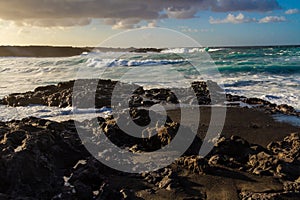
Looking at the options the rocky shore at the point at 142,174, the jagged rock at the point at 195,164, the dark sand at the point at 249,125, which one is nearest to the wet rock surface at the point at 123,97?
the dark sand at the point at 249,125

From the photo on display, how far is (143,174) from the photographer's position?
5242 millimetres

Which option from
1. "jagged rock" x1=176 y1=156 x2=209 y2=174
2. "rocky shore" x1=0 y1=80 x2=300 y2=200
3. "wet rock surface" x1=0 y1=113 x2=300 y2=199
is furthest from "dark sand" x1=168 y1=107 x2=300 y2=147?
"jagged rock" x1=176 y1=156 x2=209 y2=174

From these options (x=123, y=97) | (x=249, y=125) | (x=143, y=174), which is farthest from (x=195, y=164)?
(x=123, y=97)

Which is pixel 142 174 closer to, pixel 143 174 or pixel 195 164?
pixel 143 174

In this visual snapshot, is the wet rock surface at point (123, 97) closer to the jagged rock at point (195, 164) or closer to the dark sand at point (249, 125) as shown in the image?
the dark sand at point (249, 125)

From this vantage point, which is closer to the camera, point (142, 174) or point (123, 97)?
point (142, 174)

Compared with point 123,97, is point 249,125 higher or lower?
lower

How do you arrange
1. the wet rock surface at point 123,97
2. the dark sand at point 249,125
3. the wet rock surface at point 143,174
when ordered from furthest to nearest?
the wet rock surface at point 123,97 → the dark sand at point 249,125 → the wet rock surface at point 143,174

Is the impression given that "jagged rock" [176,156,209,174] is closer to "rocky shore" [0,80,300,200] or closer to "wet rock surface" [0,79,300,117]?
"rocky shore" [0,80,300,200]

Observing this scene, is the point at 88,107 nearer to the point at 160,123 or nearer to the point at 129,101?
the point at 129,101

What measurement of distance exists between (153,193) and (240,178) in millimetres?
1294

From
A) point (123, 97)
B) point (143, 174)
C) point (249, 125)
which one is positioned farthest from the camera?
point (123, 97)

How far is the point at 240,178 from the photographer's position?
5082 millimetres

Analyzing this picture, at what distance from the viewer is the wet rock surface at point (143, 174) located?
4148 millimetres
